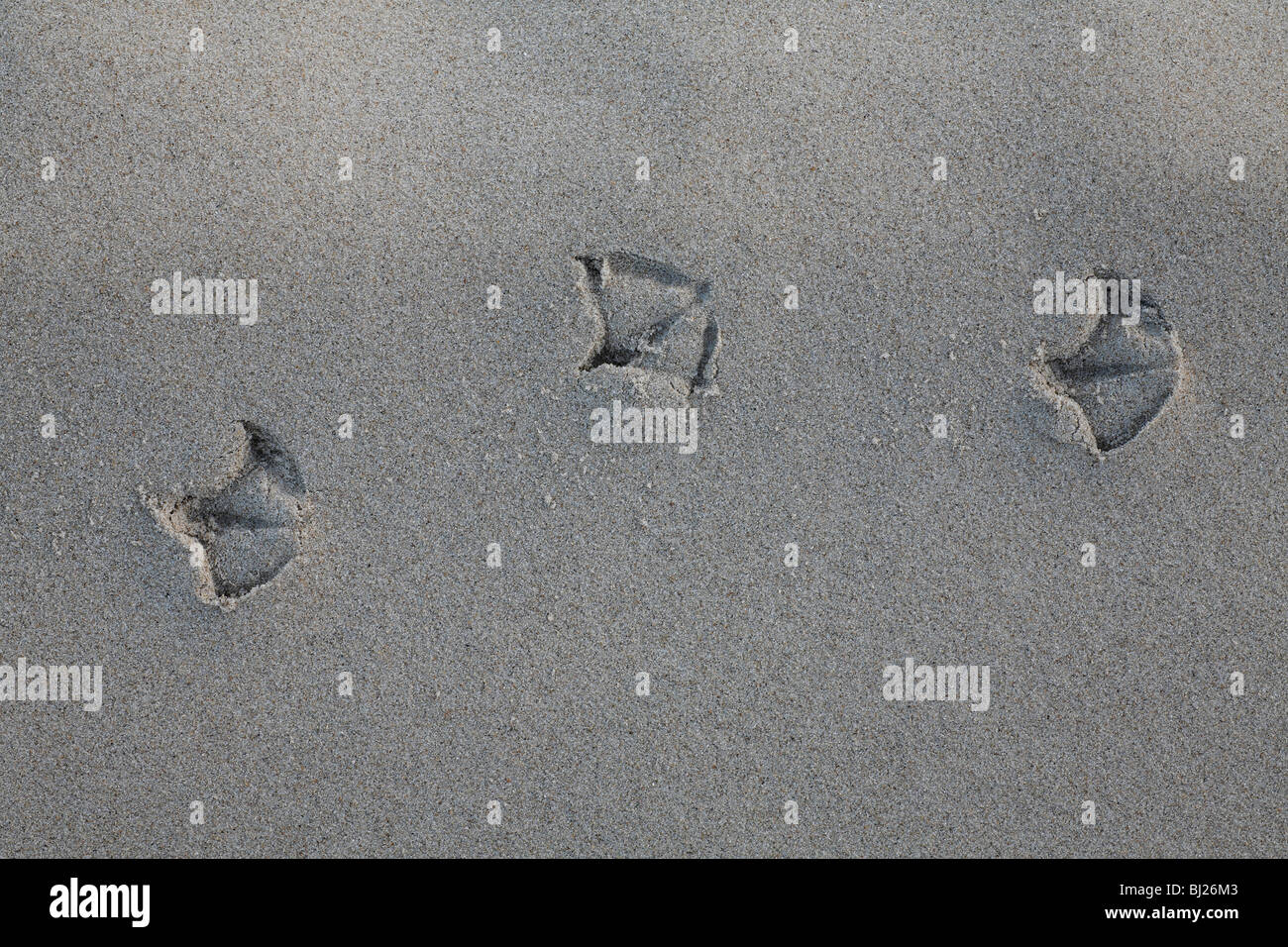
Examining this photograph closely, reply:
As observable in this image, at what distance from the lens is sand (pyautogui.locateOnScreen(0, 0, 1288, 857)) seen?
2.06m

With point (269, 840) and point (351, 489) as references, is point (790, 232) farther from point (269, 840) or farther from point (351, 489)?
point (269, 840)

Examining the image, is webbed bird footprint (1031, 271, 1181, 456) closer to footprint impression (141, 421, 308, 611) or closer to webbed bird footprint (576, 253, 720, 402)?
webbed bird footprint (576, 253, 720, 402)

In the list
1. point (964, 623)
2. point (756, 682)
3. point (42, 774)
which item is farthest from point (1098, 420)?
point (42, 774)

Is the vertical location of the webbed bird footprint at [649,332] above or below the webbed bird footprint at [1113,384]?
above

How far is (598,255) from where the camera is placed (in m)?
2.06

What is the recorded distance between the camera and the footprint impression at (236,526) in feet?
6.66

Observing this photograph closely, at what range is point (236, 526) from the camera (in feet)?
6.67

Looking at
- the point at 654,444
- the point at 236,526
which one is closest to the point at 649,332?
the point at 654,444

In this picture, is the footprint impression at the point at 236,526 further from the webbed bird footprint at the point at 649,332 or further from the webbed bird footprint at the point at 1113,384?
the webbed bird footprint at the point at 1113,384

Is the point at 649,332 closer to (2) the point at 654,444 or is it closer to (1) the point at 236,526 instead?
(2) the point at 654,444

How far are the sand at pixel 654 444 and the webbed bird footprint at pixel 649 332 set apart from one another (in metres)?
0.01

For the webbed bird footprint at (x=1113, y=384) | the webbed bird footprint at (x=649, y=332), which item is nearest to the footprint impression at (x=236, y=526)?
the webbed bird footprint at (x=649, y=332)

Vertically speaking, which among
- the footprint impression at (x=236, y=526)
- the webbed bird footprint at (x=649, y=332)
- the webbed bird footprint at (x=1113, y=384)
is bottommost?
the footprint impression at (x=236, y=526)

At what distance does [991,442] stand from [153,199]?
6.60ft
